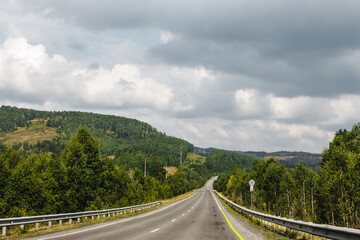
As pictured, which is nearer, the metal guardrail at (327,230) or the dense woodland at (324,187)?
the metal guardrail at (327,230)

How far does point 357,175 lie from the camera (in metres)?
44.2

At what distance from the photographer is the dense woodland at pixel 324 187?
149 ft

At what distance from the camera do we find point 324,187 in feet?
162

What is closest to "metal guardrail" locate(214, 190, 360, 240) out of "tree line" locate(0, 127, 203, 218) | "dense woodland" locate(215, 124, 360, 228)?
"dense woodland" locate(215, 124, 360, 228)

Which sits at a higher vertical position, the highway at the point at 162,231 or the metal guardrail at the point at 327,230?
the metal guardrail at the point at 327,230

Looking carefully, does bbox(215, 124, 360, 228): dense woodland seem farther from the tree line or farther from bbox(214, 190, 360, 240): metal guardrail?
the tree line

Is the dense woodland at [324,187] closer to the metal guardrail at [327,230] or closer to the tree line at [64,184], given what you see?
the metal guardrail at [327,230]

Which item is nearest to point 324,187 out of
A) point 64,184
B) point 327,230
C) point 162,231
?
point 64,184

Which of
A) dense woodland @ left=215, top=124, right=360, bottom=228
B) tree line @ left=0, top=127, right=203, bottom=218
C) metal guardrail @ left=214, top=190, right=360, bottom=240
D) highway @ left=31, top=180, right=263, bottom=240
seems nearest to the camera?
metal guardrail @ left=214, top=190, right=360, bottom=240

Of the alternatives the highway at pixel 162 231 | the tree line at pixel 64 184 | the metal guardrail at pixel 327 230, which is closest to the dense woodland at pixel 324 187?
the highway at pixel 162 231

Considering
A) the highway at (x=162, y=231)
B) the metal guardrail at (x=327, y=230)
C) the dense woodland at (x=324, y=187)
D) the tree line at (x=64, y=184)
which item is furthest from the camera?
the dense woodland at (x=324, y=187)

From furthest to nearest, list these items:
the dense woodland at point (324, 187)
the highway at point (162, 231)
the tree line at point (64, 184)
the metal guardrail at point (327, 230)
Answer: the dense woodland at point (324, 187)
the tree line at point (64, 184)
the highway at point (162, 231)
the metal guardrail at point (327, 230)

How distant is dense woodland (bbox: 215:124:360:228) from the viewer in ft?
149

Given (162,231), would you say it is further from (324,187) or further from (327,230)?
(324,187)
